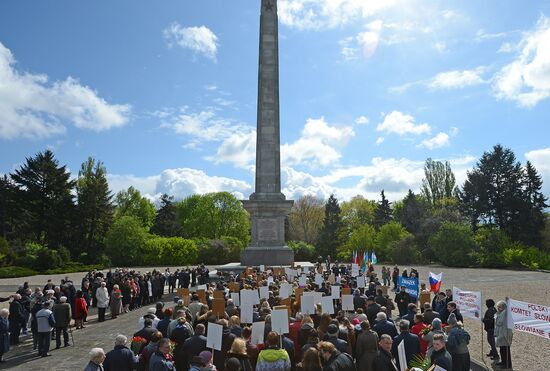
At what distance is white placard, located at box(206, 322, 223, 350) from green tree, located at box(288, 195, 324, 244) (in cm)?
6593

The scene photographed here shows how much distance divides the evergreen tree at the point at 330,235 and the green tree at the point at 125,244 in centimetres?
2438

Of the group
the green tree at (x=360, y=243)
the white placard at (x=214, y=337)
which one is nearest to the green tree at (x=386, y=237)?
the green tree at (x=360, y=243)

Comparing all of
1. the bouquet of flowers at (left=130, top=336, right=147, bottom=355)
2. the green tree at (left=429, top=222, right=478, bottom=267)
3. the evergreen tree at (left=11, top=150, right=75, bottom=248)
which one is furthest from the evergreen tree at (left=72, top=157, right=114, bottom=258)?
the bouquet of flowers at (left=130, top=336, right=147, bottom=355)

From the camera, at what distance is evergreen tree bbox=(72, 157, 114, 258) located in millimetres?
54906

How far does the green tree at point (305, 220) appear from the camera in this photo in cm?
7412

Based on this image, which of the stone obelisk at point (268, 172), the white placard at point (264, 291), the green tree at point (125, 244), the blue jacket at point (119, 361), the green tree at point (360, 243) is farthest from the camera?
the green tree at point (360, 243)

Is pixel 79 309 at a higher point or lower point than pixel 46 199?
lower

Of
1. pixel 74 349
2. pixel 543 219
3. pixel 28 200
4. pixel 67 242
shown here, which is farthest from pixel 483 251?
pixel 28 200

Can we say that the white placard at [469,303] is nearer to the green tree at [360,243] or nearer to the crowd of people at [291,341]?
the crowd of people at [291,341]

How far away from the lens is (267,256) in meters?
27.9

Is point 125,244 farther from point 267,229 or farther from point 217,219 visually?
point 267,229

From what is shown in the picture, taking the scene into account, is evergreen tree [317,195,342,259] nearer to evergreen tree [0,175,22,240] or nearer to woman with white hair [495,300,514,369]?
evergreen tree [0,175,22,240]

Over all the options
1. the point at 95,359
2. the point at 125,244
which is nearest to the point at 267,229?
the point at 95,359

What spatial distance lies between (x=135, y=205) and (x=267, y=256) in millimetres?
54991
